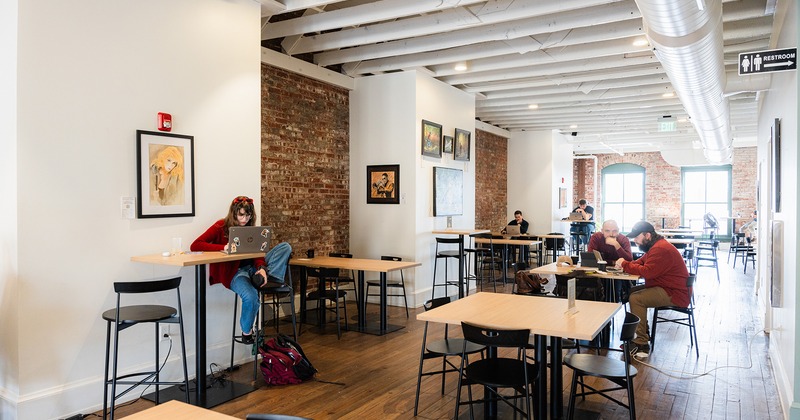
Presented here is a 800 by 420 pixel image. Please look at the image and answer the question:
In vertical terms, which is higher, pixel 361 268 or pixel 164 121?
pixel 164 121

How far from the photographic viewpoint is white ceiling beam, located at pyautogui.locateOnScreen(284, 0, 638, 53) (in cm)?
526

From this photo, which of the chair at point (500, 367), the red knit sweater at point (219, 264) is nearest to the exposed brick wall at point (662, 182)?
the red knit sweater at point (219, 264)

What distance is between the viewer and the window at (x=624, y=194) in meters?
18.5

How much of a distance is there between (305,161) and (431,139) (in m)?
1.98

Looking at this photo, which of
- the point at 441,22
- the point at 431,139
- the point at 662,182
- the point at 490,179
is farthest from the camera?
the point at 662,182

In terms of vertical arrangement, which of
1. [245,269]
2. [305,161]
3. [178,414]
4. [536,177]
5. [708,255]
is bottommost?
[708,255]

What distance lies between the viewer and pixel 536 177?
13.7 metres

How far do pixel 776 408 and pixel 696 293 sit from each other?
5.74 meters

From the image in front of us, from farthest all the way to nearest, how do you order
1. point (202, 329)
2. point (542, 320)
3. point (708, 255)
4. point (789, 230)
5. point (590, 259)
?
1. point (708, 255)
2. point (590, 259)
3. point (202, 329)
4. point (789, 230)
5. point (542, 320)

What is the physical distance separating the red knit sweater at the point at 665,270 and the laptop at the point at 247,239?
3.56 metres

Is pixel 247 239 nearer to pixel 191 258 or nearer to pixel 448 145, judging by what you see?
pixel 191 258

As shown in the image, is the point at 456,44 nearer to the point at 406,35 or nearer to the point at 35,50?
the point at 406,35

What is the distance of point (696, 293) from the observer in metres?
9.32

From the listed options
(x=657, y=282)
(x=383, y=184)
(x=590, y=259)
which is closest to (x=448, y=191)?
(x=383, y=184)
